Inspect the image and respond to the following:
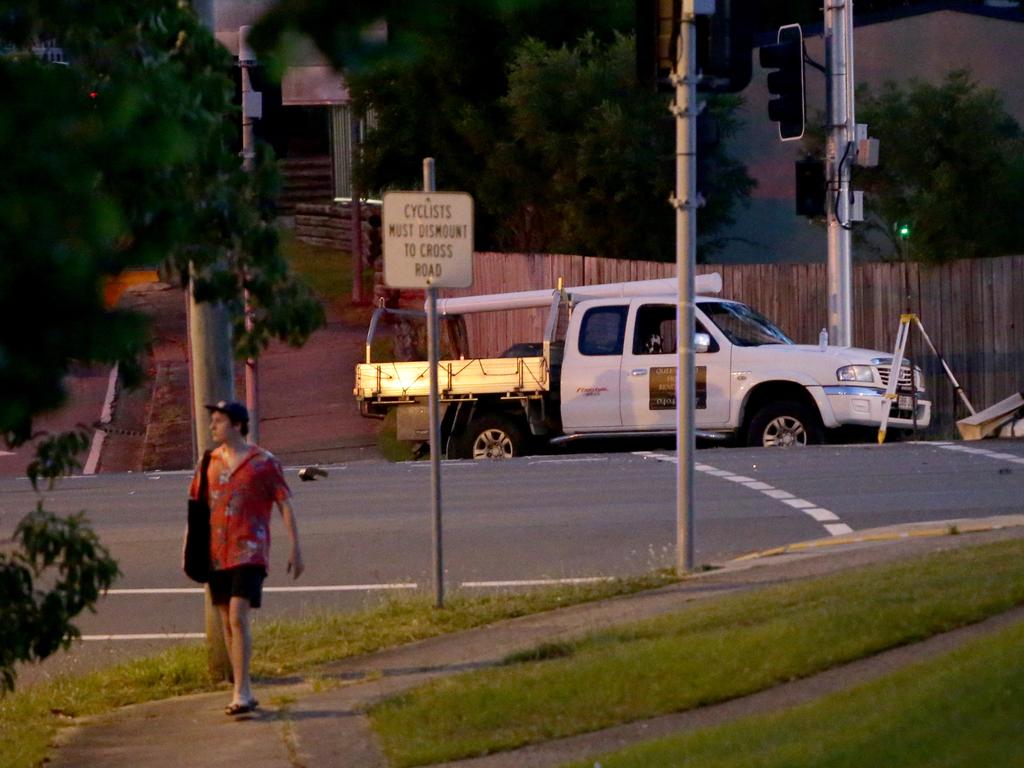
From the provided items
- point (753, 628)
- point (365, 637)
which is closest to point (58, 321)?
point (753, 628)

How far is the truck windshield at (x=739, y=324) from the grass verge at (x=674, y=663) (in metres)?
10.0

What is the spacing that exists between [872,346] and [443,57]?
12.9 meters

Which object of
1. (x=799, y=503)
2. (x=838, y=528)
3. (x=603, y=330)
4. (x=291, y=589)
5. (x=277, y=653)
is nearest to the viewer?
(x=277, y=653)

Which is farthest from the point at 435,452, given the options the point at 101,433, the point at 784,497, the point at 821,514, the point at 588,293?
the point at 101,433

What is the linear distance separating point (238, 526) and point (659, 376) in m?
11.2

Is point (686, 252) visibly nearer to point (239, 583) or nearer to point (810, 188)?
point (239, 583)

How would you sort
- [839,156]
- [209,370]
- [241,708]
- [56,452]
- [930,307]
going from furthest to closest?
[930,307] → [839,156] → [209,370] → [241,708] → [56,452]

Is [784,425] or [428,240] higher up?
[428,240]

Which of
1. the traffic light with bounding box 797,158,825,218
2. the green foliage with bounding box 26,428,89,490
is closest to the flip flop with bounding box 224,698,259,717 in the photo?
the green foliage with bounding box 26,428,89,490

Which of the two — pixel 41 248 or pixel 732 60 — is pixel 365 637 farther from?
pixel 41 248

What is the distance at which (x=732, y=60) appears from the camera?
1084 centimetres

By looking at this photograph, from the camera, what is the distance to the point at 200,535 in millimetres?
7988

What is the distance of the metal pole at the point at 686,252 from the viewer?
1043cm

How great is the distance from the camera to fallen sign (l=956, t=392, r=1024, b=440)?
63.4 feet
